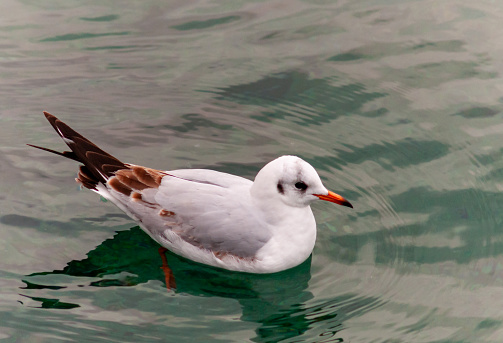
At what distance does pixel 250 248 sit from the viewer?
653 centimetres

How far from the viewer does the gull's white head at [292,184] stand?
255 inches

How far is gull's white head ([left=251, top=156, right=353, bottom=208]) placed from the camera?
6.47m

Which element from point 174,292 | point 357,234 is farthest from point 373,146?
point 174,292

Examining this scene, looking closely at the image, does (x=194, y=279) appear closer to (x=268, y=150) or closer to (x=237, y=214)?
(x=237, y=214)

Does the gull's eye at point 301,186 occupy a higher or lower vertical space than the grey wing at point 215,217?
higher

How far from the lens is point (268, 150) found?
8.14 metres

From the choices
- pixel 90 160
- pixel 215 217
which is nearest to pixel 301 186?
pixel 215 217

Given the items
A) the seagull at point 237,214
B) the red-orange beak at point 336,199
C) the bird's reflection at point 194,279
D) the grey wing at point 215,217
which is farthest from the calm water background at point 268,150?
the red-orange beak at point 336,199

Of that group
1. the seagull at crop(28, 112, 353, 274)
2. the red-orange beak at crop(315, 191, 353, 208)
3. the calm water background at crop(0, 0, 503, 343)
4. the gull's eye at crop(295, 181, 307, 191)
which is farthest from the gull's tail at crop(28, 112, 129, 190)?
the red-orange beak at crop(315, 191, 353, 208)

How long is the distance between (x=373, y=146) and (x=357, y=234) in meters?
1.40

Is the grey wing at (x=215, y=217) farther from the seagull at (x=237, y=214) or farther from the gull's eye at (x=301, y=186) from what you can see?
the gull's eye at (x=301, y=186)

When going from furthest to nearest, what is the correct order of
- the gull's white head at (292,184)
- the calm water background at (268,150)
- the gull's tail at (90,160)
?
1. the gull's tail at (90,160)
2. the gull's white head at (292,184)
3. the calm water background at (268,150)

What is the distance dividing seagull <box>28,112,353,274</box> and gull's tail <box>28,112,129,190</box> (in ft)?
0.96

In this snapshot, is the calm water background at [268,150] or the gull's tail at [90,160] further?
the gull's tail at [90,160]
